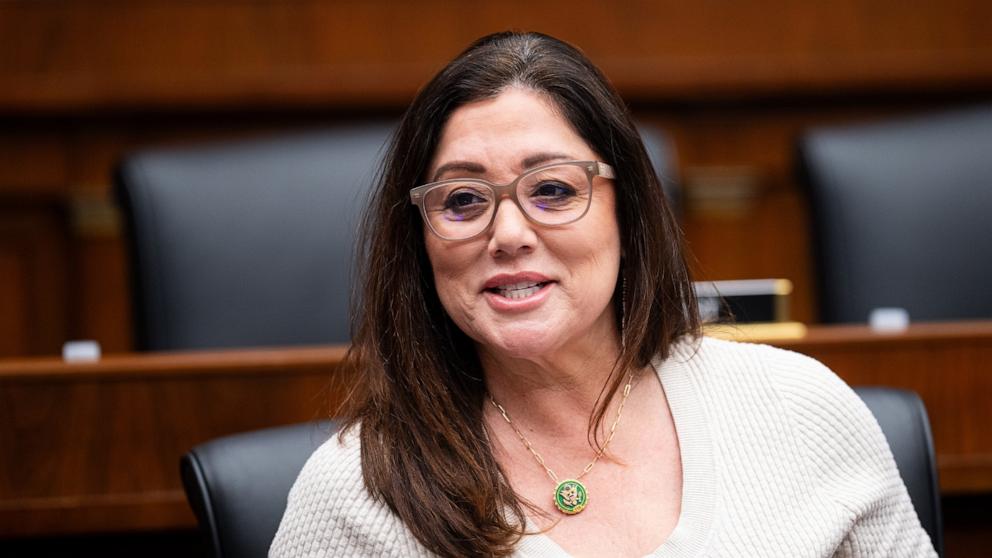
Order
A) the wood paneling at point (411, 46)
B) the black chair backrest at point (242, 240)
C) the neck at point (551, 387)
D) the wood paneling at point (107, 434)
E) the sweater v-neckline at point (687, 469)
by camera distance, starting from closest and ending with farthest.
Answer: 1. the sweater v-neckline at point (687, 469)
2. the neck at point (551, 387)
3. the wood paneling at point (107, 434)
4. the black chair backrest at point (242, 240)
5. the wood paneling at point (411, 46)

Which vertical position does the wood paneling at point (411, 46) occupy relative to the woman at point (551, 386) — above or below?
above

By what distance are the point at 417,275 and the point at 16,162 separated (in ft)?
5.26

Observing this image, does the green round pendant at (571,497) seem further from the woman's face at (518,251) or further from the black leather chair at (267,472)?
the black leather chair at (267,472)

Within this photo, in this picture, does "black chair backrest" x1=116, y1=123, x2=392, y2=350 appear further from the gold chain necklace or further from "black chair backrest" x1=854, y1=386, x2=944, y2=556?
"black chair backrest" x1=854, y1=386, x2=944, y2=556

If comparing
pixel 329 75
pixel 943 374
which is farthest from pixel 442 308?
pixel 329 75

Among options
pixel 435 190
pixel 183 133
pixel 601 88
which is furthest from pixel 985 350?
pixel 183 133

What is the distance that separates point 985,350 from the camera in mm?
1750

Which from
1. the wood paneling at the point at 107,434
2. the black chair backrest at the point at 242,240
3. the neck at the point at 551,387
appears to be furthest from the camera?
the black chair backrest at the point at 242,240

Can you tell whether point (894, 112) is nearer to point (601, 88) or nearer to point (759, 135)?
point (759, 135)

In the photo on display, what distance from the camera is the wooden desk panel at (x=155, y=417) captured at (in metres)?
1.68

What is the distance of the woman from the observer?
1.34m

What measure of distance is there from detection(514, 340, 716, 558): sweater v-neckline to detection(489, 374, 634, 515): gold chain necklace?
5cm

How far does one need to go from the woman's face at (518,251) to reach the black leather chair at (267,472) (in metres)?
0.24

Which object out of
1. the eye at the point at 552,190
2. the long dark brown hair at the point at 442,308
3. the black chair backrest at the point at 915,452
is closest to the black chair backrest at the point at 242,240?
the long dark brown hair at the point at 442,308
